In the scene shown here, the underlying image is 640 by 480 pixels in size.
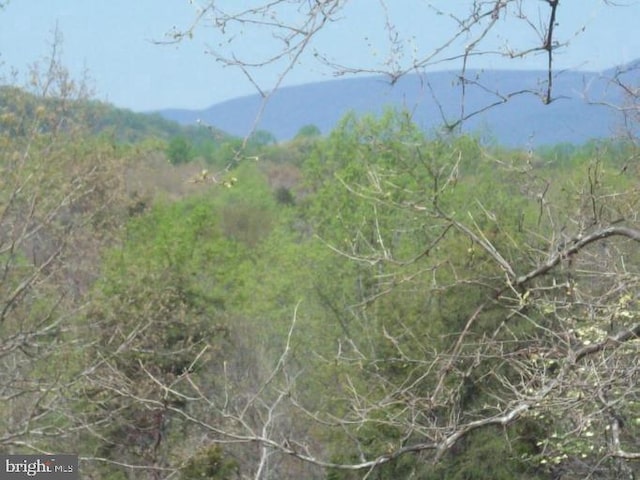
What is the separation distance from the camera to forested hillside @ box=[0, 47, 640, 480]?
20.2 feet

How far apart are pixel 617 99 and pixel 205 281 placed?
19905mm

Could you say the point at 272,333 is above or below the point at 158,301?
below

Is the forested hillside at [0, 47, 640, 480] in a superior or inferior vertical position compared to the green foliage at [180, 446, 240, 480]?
superior

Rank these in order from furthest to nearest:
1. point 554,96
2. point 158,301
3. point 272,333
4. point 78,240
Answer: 1. point 272,333
2. point 78,240
3. point 158,301
4. point 554,96

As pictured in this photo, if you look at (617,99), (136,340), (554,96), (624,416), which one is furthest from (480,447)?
(554,96)

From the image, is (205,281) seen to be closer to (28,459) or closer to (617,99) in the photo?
(28,459)

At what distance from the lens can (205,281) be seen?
26312 mm

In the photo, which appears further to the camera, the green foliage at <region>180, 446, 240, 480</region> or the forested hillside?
the green foliage at <region>180, 446, 240, 480</region>

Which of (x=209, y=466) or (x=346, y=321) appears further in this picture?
(x=346, y=321)

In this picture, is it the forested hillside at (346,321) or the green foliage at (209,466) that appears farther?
the green foliage at (209,466)

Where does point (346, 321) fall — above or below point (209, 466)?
above

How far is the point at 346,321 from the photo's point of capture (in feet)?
81.5

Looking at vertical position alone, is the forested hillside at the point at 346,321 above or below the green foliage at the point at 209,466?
above

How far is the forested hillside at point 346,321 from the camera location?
6.16m
